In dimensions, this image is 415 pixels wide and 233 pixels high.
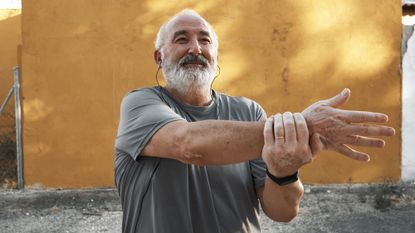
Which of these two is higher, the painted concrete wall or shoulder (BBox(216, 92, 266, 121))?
shoulder (BBox(216, 92, 266, 121))

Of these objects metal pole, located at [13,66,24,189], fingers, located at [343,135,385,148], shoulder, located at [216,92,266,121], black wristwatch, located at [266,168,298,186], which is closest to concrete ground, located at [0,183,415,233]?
metal pole, located at [13,66,24,189]

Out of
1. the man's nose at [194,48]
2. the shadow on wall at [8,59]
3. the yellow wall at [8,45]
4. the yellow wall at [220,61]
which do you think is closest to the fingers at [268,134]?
the man's nose at [194,48]

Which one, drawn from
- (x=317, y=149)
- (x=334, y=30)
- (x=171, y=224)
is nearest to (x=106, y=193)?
(x=334, y=30)

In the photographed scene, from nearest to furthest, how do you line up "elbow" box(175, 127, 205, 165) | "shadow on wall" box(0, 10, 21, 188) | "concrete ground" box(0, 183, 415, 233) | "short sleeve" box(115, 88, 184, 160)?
1. "elbow" box(175, 127, 205, 165)
2. "short sleeve" box(115, 88, 184, 160)
3. "concrete ground" box(0, 183, 415, 233)
4. "shadow on wall" box(0, 10, 21, 188)

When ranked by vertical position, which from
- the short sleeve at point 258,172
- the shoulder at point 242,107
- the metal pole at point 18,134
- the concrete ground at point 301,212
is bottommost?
the concrete ground at point 301,212

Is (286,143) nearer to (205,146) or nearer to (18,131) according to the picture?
(205,146)

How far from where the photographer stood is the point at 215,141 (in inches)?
53.6

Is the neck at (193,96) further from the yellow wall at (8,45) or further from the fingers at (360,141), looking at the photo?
the yellow wall at (8,45)

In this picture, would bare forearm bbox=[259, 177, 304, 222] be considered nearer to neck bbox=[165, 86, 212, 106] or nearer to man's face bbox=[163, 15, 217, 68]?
neck bbox=[165, 86, 212, 106]

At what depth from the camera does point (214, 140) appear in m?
1.36

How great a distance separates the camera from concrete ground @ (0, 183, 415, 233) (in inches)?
194

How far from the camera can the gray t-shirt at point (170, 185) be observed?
1.59 metres

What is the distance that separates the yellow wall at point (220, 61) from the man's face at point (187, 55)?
399 centimetres

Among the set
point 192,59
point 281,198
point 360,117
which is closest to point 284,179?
point 281,198
